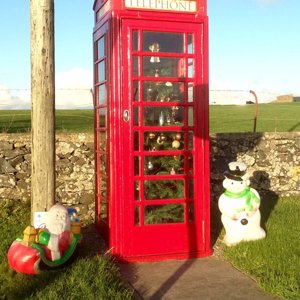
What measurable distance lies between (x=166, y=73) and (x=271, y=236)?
7.91 feet

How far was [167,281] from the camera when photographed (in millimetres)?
5273

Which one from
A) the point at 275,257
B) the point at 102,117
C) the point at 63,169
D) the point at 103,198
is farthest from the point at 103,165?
the point at 275,257

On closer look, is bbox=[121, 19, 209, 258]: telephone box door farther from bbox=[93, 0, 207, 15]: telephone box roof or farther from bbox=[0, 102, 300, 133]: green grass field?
bbox=[0, 102, 300, 133]: green grass field

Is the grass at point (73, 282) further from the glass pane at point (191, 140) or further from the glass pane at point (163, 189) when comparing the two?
the glass pane at point (191, 140)

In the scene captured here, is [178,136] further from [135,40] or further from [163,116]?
[135,40]

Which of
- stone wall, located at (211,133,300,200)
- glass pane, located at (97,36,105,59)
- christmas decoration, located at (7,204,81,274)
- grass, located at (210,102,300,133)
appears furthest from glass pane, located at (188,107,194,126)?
grass, located at (210,102,300,133)

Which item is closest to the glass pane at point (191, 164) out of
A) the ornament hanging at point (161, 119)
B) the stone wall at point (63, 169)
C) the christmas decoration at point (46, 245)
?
the ornament hanging at point (161, 119)

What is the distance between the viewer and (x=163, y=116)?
598cm

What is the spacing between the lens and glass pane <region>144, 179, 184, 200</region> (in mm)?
5984

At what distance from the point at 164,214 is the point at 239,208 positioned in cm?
96

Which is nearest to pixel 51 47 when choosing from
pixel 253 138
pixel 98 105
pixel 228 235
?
pixel 98 105

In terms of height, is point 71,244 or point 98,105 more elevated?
point 98,105

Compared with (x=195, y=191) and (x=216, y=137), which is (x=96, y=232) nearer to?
(x=195, y=191)

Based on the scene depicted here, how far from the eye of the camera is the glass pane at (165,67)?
5.87 m
